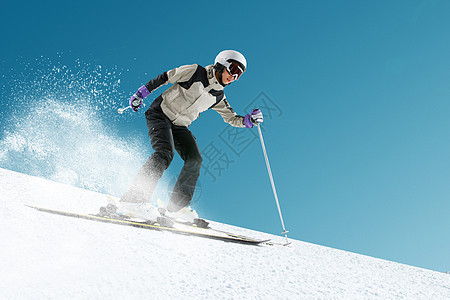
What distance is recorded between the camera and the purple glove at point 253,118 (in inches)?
178

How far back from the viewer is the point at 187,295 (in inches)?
67.9

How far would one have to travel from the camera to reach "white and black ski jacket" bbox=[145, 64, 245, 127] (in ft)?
13.1

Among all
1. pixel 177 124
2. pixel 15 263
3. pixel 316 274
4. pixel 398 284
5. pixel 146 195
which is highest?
pixel 177 124

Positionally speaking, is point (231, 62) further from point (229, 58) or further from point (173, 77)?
point (173, 77)

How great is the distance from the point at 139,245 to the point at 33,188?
2.75 meters

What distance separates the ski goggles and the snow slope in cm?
215

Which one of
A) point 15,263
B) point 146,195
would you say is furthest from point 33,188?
point 15,263

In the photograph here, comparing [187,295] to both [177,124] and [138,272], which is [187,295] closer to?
[138,272]

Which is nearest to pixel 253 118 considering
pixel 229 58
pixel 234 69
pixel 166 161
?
pixel 234 69

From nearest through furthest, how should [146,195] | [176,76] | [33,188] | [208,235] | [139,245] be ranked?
[139,245] → [208,235] → [146,195] → [176,76] → [33,188]

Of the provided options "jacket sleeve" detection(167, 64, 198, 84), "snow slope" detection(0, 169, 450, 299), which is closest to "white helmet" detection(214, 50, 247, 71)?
"jacket sleeve" detection(167, 64, 198, 84)

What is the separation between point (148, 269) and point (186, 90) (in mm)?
2581

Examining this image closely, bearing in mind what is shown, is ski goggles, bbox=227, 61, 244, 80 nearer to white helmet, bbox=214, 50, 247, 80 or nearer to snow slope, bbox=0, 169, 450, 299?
white helmet, bbox=214, 50, 247, 80

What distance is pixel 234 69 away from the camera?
13.2 ft
